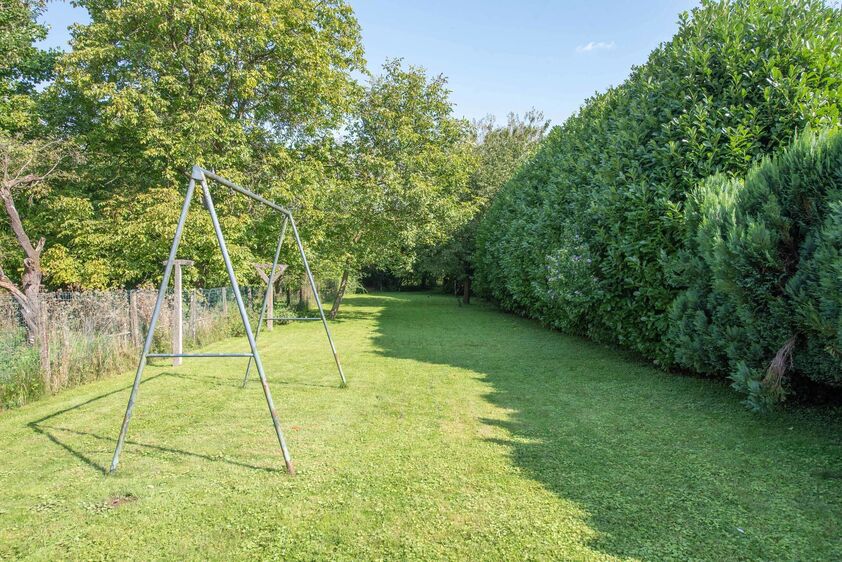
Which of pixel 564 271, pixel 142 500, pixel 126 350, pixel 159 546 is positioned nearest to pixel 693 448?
pixel 159 546

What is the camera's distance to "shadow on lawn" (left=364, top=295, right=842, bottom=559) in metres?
2.77

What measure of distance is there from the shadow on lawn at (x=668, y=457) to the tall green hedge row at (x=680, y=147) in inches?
26.0

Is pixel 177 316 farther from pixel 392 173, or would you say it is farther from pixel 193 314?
pixel 392 173

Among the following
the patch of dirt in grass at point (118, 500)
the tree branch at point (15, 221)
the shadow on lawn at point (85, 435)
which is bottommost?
the shadow on lawn at point (85, 435)

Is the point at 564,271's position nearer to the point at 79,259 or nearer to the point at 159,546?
the point at 159,546

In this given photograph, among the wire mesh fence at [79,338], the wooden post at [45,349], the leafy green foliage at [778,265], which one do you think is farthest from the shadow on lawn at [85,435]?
the leafy green foliage at [778,265]

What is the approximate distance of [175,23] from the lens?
11.8 m

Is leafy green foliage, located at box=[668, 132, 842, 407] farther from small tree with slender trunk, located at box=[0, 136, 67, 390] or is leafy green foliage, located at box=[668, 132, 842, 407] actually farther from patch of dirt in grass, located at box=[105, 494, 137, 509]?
small tree with slender trunk, located at box=[0, 136, 67, 390]

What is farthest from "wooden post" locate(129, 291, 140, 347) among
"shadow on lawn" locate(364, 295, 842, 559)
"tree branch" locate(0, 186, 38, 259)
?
"shadow on lawn" locate(364, 295, 842, 559)

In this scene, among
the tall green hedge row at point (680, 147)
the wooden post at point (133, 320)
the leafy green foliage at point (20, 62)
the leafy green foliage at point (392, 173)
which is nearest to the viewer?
the tall green hedge row at point (680, 147)

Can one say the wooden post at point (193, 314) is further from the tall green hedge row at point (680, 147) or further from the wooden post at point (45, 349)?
the tall green hedge row at point (680, 147)

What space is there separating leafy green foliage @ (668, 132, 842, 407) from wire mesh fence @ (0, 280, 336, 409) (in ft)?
27.3

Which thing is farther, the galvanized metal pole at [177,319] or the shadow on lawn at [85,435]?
the galvanized metal pole at [177,319]

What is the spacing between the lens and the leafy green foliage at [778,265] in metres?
3.97
